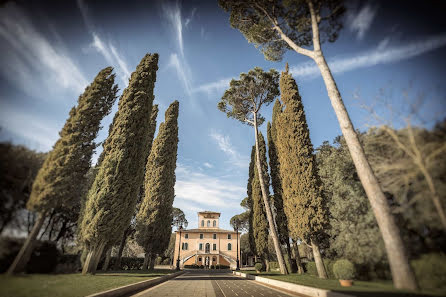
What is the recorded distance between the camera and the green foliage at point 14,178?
9.21 feet

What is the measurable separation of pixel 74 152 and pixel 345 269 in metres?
6.31

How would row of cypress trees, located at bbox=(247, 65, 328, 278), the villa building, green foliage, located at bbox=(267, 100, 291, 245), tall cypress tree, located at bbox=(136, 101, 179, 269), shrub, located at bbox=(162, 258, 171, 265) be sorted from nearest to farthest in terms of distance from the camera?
row of cypress trees, located at bbox=(247, 65, 328, 278)
green foliage, located at bbox=(267, 100, 291, 245)
tall cypress tree, located at bbox=(136, 101, 179, 269)
the villa building
shrub, located at bbox=(162, 258, 171, 265)

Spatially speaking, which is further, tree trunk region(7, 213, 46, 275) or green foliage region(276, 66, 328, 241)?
green foliage region(276, 66, 328, 241)

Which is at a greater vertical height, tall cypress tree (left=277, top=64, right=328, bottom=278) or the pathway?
tall cypress tree (left=277, top=64, right=328, bottom=278)

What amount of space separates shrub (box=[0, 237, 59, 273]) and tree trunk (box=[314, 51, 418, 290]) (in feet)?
18.2

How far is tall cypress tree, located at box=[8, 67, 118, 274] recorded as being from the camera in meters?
3.06

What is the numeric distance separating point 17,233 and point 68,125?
7.21ft

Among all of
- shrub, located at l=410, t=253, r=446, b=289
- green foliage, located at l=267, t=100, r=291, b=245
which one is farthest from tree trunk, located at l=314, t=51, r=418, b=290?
green foliage, located at l=267, t=100, r=291, b=245

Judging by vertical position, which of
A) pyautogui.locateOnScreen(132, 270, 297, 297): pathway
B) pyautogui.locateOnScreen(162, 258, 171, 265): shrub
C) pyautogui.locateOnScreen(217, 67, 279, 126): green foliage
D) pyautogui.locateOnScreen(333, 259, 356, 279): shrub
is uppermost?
pyautogui.locateOnScreen(217, 67, 279, 126): green foliage

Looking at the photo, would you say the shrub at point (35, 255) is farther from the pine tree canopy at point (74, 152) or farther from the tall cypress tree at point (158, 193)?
the tall cypress tree at point (158, 193)

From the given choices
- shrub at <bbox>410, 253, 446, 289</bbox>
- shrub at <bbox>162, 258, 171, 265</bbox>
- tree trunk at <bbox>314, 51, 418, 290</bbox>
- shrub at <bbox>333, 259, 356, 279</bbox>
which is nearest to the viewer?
shrub at <bbox>410, 253, 446, 289</bbox>

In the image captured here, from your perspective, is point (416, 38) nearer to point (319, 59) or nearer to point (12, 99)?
point (319, 59)

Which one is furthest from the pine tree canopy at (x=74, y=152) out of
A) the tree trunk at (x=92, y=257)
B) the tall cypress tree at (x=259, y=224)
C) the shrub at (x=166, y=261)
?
the shrub at (x=166, y=261)

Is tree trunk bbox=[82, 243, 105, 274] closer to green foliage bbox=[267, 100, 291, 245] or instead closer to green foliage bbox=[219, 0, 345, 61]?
green foliage bbox=[219, 0, 345, 61]
